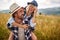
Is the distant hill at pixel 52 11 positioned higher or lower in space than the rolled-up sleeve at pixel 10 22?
higher

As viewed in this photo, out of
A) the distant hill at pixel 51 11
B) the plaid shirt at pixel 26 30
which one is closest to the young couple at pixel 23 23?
the plaid shirt at pixel 26 30

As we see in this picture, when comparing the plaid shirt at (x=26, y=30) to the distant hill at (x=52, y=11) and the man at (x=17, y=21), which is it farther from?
the distant hill at (x=52, y=11)

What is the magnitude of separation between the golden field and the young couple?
0.17ft

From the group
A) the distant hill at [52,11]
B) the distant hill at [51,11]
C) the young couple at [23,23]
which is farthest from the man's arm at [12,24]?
the distant hill at [52,11]

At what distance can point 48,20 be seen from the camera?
175 centimetres

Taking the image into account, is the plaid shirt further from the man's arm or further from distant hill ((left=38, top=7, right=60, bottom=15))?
distant hill ((left=38, top=7, right=60, bottom=15))

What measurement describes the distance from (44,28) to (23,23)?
0.21 m

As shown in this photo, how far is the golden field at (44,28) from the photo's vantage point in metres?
1.73

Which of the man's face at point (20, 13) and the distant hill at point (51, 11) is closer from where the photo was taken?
the man's face at point (20, 13)

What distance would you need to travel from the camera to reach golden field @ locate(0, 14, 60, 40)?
1.73 m

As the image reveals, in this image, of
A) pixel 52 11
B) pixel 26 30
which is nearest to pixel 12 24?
pixel 26 30

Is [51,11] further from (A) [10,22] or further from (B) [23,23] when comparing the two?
(A) [10,22]

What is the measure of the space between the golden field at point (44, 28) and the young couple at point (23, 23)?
0.05 meters

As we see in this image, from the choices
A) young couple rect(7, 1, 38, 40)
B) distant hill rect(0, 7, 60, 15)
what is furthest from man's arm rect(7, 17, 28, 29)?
distant hill rect(0, 7, 60, 15)
